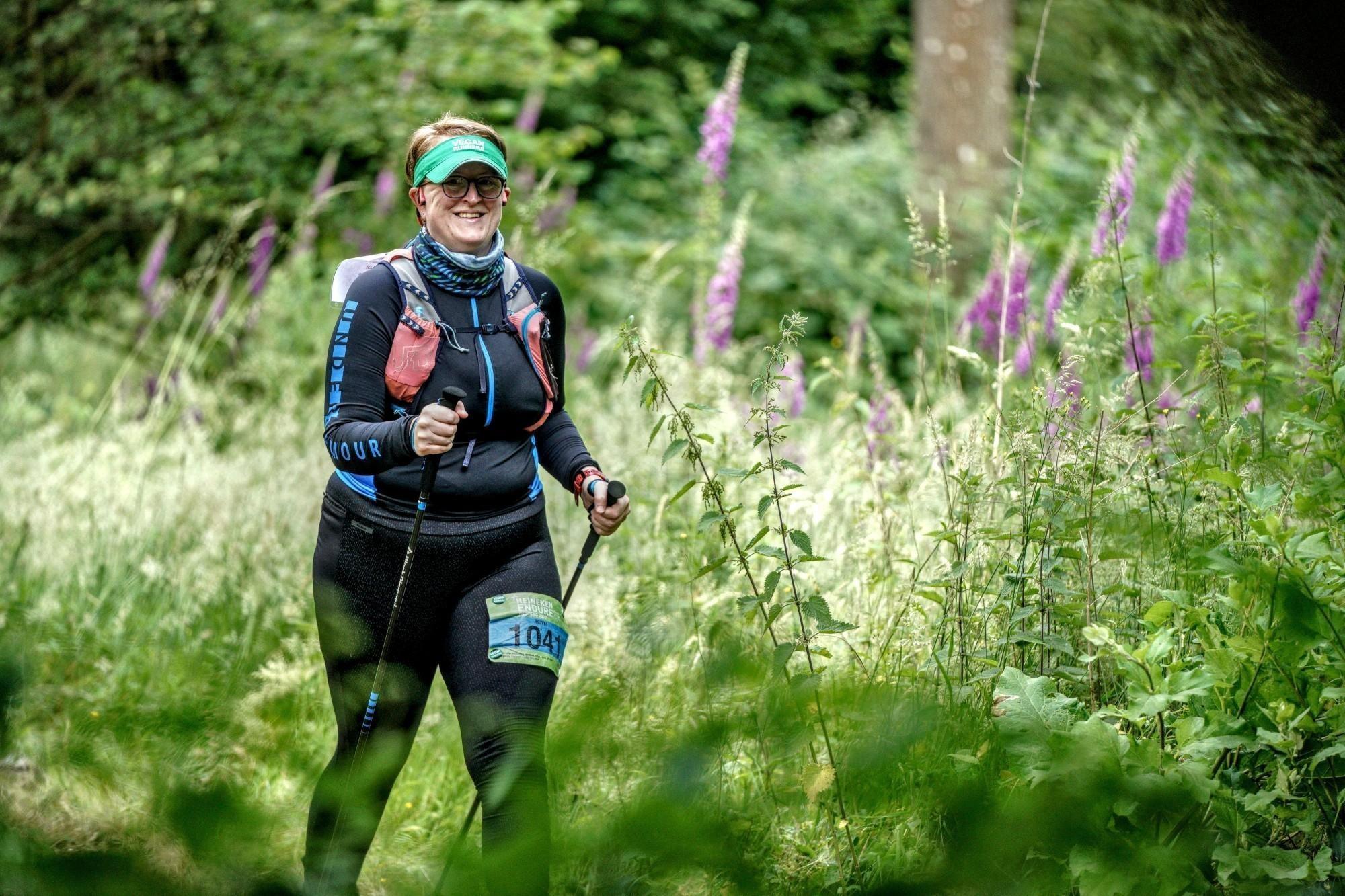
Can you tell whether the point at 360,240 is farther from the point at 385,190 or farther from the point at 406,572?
the point at 406,572

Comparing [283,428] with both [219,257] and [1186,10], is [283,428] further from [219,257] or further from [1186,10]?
[1186,10]

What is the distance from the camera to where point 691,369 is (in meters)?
4.65

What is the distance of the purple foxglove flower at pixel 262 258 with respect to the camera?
6.64 metres

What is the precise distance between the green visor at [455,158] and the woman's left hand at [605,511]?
27.6 inches

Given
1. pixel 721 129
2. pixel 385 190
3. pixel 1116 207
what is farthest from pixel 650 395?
pixel 385 190

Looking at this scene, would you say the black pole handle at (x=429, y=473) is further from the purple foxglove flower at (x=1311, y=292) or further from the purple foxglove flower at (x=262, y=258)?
the purple foxglove flower at (x=262, y=258)

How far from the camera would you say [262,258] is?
718 cm

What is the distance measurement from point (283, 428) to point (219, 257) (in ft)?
8.39

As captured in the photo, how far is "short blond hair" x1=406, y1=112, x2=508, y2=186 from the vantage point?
8.89ft

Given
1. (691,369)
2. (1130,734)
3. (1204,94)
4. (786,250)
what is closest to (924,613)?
(1130,734)

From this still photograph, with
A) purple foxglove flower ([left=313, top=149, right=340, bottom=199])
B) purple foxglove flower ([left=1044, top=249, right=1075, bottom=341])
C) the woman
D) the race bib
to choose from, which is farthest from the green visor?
purple foxglove flower ([left=313, top=149, right=340, bottom=199])

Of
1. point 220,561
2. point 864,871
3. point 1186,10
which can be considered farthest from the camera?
point 220,561

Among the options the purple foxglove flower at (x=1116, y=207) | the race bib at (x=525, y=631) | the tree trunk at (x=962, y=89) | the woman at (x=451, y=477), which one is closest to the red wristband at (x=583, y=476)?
the woman at (x=451, y=477)

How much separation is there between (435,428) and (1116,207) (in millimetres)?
1930
